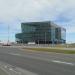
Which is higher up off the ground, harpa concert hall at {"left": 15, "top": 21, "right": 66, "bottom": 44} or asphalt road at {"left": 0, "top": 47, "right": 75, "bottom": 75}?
harpa concert hall at {"left": 15, "top": 21, "right": 66, "bottom": 44}

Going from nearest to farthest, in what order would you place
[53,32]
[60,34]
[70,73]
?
[70,73]
[53,32]
[60,34]

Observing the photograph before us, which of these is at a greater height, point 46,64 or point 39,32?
point 39,32

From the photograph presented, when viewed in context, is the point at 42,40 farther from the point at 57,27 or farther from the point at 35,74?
the point at 35,74

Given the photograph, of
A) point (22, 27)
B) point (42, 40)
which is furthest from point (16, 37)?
point (42, 40)

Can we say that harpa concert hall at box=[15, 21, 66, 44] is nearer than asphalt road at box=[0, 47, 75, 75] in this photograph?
No

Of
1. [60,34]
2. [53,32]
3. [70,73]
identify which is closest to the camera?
[70,73]

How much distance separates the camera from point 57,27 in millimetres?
148125

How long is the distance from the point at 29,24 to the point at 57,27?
16.6 m

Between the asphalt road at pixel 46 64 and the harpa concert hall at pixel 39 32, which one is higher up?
the harpa concert hall at pixel 39 32

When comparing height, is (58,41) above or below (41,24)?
below

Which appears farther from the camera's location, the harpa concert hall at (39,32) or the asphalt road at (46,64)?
the harpa concert hall at (39,32)

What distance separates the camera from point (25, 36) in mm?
143625

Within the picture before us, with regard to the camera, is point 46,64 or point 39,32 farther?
point 39,32

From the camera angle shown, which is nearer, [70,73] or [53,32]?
[70,73]
